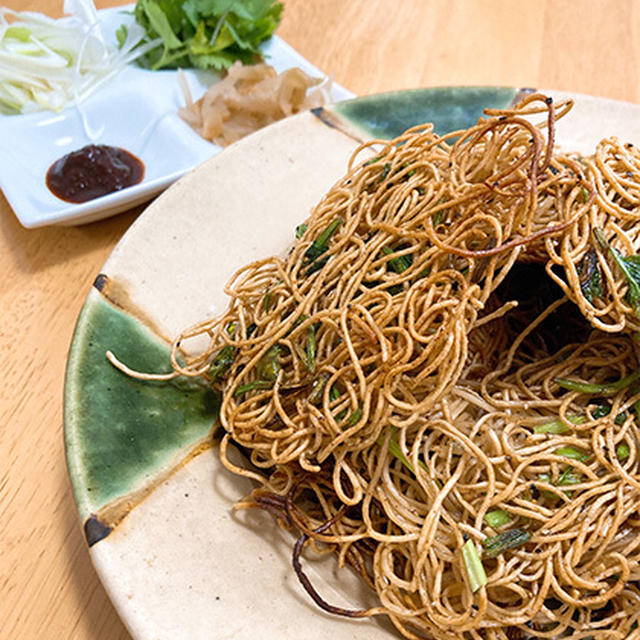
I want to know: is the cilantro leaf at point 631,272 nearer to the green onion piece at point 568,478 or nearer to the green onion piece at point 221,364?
the green onion piece at point 568,478

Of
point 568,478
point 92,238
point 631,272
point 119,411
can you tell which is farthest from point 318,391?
point 92,238

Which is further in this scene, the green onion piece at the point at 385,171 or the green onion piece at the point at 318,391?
the green onion piece at the point at 385,171

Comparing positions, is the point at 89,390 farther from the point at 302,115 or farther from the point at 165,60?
the point at 165,60

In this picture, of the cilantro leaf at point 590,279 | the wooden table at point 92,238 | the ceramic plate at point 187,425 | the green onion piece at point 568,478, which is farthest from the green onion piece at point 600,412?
the wooden table at point 92,238

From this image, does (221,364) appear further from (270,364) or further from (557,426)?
(557,426)

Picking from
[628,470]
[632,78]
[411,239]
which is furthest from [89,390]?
[632,78]

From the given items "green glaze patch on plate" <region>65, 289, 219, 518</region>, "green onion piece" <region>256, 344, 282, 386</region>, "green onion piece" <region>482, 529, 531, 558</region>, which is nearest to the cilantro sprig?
"green glaze patch on plate" <region>65, 289, 219, 518</region>
